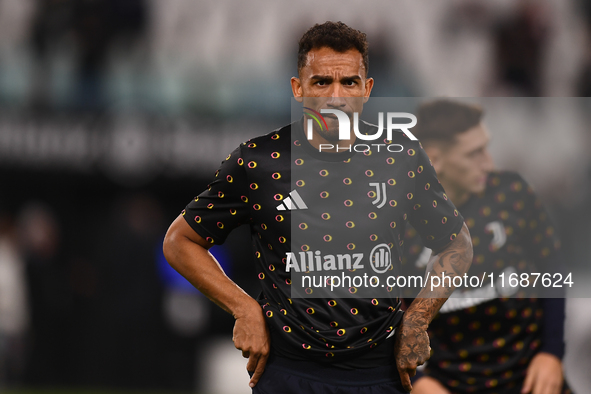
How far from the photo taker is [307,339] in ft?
8.12

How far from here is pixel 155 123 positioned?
348 inches

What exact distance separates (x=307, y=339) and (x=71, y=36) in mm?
7858

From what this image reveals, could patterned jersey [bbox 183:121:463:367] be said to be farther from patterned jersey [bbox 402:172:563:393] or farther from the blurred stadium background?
the blurred stadium background

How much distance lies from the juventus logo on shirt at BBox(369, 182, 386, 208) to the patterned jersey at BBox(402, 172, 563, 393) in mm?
1060

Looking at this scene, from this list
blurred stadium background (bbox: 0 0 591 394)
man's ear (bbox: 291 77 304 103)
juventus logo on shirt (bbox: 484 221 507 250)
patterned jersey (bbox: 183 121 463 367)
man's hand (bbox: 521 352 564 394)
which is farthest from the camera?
blurred stadium background (bbox: 0 0 591 394)

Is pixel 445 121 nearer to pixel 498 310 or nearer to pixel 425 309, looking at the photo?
pixel 498 310

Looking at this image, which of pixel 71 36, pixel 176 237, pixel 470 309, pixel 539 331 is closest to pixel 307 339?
pixel 176 237

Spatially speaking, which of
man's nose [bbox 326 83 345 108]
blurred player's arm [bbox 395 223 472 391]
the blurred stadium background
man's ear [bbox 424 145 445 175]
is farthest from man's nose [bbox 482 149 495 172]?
the blurred stadium background

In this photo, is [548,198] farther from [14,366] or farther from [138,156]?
[14,366]

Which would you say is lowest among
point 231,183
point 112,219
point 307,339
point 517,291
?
point 112,219

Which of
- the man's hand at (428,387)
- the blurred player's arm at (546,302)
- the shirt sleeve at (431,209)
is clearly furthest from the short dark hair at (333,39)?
the man's hand at (428,387)

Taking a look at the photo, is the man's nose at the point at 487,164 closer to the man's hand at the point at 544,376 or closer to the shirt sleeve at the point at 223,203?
the man's hand at the point at 544,376

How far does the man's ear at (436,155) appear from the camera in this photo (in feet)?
12.4

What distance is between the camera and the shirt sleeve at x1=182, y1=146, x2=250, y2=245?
2572 mm
